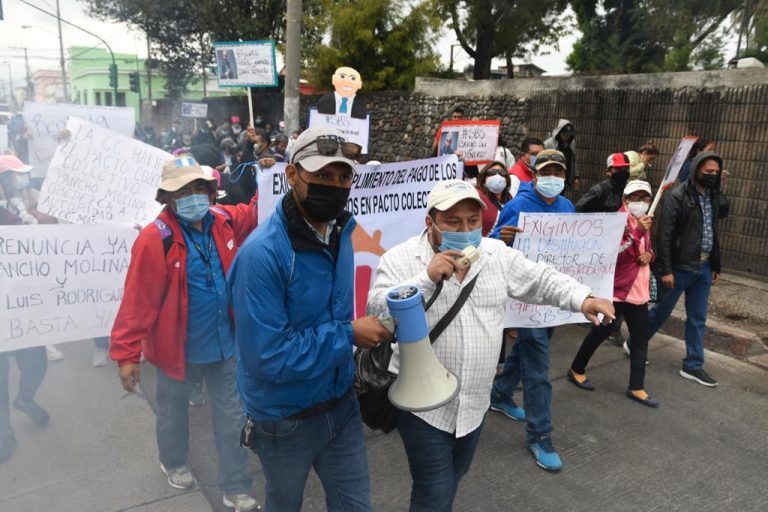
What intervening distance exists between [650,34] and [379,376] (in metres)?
27.2

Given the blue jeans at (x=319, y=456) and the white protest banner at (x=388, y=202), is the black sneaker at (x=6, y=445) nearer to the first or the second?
the blue jeans at (x=319, y=456)

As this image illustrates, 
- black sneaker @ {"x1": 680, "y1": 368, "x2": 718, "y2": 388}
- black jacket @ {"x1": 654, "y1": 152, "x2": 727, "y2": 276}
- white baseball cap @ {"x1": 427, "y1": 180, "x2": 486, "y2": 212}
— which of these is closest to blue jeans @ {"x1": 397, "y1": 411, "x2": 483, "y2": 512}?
white baseball cap @ {"x1": 427, "y1": 180, "x2": 486, "y2": 212}

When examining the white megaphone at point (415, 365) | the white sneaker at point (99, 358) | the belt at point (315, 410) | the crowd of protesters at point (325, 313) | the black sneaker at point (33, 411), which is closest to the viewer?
the white megaphone at point (415, 365)

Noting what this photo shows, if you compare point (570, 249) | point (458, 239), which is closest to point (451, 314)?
point (458, 239)

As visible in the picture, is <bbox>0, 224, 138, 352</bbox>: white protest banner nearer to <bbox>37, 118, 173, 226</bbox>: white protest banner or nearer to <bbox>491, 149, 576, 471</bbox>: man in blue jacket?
<bbox>37, 118, 173, 226</bbox>: white protest banner

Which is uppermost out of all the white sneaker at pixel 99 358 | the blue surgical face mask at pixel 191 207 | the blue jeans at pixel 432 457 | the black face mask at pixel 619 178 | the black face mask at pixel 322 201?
the black face mask at pixel 322 201

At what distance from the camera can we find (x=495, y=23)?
23875 mm

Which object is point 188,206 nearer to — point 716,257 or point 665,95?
point 716,257

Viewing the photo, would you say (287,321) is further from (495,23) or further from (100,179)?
(495,23)

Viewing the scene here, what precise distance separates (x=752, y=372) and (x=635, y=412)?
1613 mm

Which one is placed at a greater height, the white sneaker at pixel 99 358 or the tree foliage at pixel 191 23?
the tree foliage at pixel 191 23

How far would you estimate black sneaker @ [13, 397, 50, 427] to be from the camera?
394 cm

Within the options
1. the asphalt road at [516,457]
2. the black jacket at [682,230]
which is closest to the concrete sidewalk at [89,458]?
the asphalt road at [516,457]

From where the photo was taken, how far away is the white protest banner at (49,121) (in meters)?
6.65
